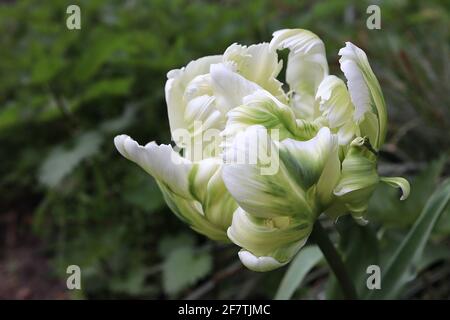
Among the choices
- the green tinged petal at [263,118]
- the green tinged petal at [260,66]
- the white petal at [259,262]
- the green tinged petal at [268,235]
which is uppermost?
the green tinged petal at [260,66]

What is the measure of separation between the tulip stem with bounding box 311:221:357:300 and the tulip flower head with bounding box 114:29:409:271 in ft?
0.15

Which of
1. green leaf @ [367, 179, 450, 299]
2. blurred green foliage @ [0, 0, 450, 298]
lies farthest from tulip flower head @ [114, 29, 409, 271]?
blurred green foliage @ [0, 0, 450, 298]

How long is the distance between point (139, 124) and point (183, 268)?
1.55ft

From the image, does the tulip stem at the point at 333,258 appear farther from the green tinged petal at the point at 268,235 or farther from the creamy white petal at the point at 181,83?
the creamy white petal at the point at 181,83

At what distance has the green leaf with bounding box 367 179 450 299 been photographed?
79 centimetres

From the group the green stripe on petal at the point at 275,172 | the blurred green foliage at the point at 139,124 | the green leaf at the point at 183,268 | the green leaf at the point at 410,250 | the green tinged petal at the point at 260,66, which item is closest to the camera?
the green stripe on petal at the point at 275,172

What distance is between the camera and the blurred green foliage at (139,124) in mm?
1339

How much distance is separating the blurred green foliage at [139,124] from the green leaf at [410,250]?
254 millimetres

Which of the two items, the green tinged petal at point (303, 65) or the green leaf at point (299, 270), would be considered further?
the green leaf at point (299, 270)

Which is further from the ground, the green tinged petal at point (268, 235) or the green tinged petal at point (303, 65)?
the green tinged petal at point (303, 65)

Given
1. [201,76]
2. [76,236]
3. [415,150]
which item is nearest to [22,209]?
[76,236]

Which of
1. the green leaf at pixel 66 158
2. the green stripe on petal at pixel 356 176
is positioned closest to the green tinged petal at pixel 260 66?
the green stripe on petal at pixel 356 176

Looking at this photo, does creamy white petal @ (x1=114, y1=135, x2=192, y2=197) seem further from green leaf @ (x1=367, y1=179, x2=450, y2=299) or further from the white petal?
green leaf @ (x1=367, y1=179, x2=450, y2=299)
